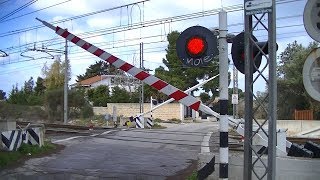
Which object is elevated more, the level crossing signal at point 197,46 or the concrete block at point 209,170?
the level crossing signal at point 197,46

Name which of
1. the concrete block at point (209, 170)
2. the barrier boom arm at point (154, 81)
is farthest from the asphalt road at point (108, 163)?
the barrier boom arm at point (154, 81)

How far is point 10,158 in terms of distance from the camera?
1458 centimetres

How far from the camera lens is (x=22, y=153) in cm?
1620

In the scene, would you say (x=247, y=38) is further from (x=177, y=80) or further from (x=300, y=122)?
(x=177, y=80)

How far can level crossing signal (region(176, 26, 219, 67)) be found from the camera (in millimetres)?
7191

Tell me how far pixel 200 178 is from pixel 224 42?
3378 mm

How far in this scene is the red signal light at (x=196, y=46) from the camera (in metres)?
7.23

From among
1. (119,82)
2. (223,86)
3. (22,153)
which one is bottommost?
(22,153)

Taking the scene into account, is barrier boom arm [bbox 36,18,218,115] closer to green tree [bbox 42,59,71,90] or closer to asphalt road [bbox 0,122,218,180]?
asphalt road [bbox 0,122,218,180]

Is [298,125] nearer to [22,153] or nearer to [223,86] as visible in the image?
[22,153]

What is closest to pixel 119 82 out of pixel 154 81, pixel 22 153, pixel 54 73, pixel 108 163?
pixel 54 73

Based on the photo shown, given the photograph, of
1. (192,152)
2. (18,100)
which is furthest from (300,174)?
(18,100)

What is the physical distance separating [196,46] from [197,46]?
0.05 feet

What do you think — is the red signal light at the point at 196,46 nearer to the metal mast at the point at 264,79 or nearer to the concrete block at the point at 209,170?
the metal mast at the point at 264,79
